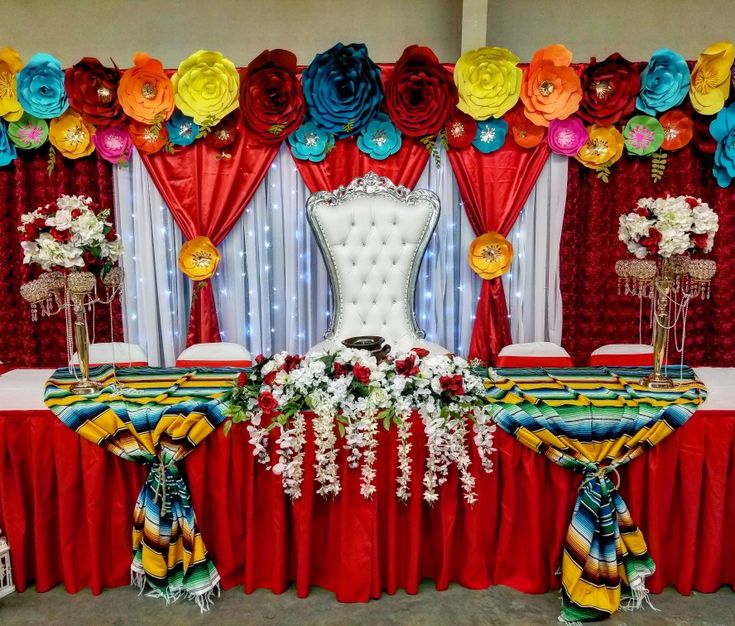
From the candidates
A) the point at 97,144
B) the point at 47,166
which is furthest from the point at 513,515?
the point at 47,166

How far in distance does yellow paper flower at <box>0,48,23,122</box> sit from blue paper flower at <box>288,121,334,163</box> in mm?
1514

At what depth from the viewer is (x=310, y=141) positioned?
3.20 m

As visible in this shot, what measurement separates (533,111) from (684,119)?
849 millimetres

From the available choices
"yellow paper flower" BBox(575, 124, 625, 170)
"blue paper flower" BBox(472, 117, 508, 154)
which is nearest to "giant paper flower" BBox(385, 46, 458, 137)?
"blue paper flower" BBox(472, 117, 508, 154)

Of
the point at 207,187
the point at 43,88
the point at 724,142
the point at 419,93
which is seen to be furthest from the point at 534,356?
the point at 43,88

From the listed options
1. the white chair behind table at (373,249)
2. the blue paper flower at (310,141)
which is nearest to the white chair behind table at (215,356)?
the white chair behind table at (373,249)

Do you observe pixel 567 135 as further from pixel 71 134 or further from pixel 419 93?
pixel 71 134

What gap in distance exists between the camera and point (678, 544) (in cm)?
194

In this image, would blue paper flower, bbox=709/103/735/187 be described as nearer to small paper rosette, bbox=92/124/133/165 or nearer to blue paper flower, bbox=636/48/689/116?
blue paper flower, bbox=636/48/689/116

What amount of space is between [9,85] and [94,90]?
46cm

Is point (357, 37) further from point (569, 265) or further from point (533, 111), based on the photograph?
point (569, 265)

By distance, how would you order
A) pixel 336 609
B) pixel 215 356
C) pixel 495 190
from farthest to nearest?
pixel 495 190
pixel 215 356
pixel 336 609

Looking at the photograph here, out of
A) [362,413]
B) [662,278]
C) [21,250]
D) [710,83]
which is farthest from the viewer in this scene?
[21,250]

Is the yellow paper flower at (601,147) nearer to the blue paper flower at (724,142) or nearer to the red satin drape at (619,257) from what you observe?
the red satin drape at (619,257)
